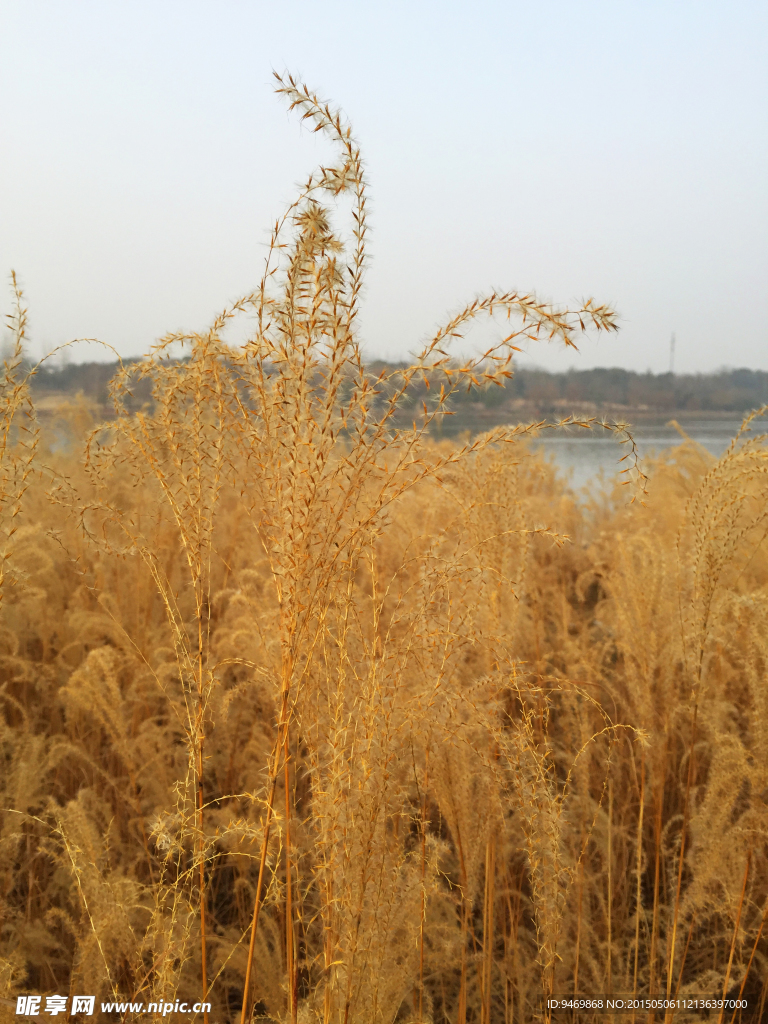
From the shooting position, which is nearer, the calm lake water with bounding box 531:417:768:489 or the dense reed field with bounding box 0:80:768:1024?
the dense reed field with bounding box 0:80:768:1024

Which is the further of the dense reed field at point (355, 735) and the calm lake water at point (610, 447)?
the calm lake water at point (610, 447)

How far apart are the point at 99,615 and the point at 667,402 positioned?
5.79m

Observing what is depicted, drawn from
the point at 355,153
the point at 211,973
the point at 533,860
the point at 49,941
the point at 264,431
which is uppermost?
the point at 355,153

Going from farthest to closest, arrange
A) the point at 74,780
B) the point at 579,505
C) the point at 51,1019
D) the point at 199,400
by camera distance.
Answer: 1. the point at 579,505
2. the point at 74,780
3. the point at 51,1019
4. the point at 199,400

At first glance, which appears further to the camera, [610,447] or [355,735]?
[610,447]

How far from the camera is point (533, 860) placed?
1332mm

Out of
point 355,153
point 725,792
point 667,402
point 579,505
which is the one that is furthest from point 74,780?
point 667,402

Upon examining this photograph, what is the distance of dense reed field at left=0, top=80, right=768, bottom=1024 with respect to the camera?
1.11 metres

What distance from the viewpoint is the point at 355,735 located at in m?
1.22

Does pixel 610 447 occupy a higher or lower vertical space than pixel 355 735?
higher

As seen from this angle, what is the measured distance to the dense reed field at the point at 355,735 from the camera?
1.11m

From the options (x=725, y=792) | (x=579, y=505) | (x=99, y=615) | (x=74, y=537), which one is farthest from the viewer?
(x=579, y=505)

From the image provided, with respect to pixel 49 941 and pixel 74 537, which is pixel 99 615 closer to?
pixel 74 537

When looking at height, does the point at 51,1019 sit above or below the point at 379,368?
below
